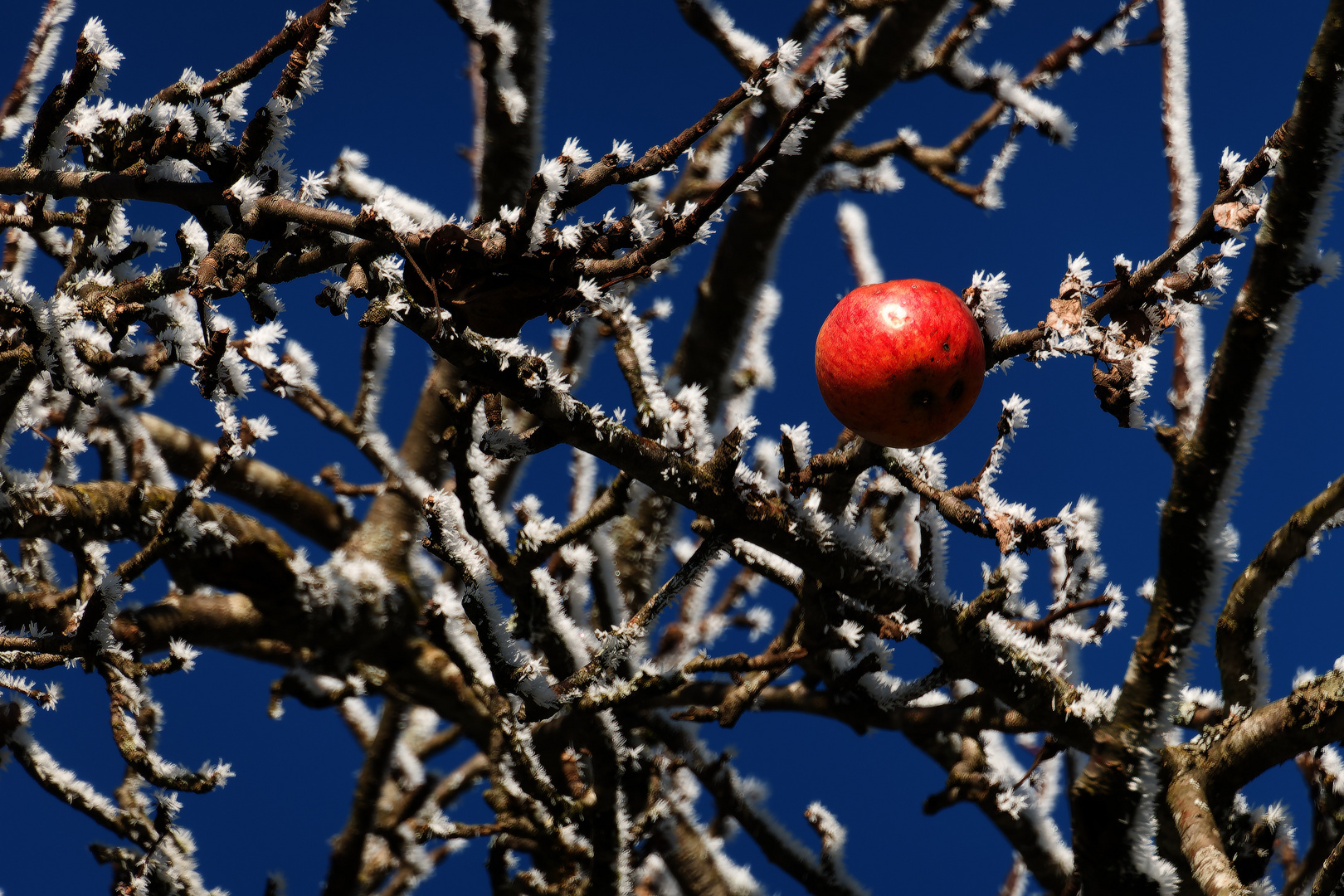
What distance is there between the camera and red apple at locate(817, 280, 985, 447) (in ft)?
6.96

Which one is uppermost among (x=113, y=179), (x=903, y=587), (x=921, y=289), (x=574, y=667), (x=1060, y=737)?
(x=113, y=179)

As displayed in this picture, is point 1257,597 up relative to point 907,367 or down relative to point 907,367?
down

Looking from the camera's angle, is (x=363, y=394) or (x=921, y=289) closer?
(x=921, y=289)

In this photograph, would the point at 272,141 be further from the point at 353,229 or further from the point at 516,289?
the point at 516,289

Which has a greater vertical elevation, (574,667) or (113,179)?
(113,179)

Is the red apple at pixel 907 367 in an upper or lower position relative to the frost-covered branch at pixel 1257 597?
upper

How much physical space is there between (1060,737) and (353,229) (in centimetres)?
231

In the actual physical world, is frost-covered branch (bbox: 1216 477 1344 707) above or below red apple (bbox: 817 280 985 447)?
below

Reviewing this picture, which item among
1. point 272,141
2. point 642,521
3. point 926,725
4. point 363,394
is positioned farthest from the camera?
point 642,521

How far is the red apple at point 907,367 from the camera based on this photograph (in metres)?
2.12

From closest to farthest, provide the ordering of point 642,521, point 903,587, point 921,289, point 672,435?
point 921,289 < point 903,587 < point 672,435 < point 642,521

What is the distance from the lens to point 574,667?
9.70 ft

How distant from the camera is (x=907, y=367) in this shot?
212 centimetres

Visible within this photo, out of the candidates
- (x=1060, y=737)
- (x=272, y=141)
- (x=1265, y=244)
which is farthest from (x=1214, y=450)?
(x=272, y=141)
